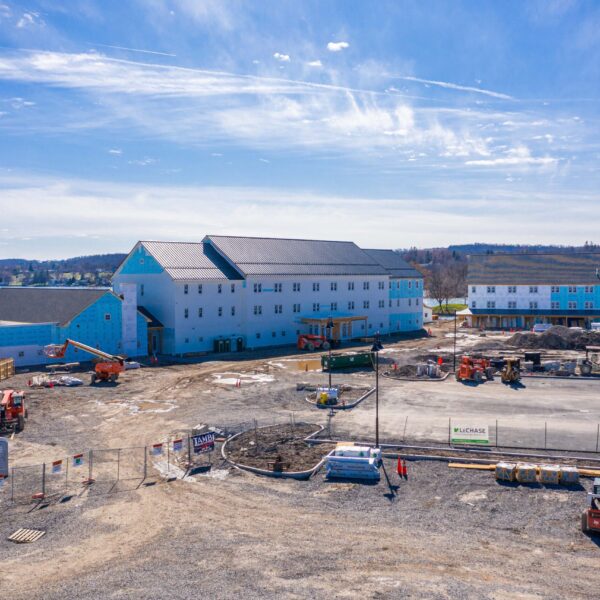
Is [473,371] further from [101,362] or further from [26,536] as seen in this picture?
[26,536]

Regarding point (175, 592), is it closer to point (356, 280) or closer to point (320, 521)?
point (320, 521)

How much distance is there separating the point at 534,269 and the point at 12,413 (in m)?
72.7

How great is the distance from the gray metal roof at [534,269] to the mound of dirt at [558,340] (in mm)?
18835

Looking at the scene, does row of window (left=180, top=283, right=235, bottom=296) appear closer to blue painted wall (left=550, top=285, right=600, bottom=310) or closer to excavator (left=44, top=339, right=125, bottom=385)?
excavator (left=44, top=339, right=125, bottom=385)

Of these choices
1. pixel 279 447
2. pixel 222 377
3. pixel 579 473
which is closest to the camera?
pixel 579 473

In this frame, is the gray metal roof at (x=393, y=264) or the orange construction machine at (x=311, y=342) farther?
the gray metal roof at (x=393, y=264)

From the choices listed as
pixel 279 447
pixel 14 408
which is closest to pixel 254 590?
pixel 279 447

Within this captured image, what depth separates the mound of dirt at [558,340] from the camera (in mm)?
64375

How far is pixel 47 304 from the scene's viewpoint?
189 ft

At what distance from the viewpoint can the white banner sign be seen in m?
30.3

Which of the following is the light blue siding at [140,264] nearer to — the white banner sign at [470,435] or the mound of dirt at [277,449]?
the mound of dirt at [277,449]

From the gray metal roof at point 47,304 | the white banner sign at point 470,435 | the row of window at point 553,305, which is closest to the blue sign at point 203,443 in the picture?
the white banner sign at point 470,435

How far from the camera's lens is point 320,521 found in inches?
847

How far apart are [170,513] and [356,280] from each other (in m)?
56.0
